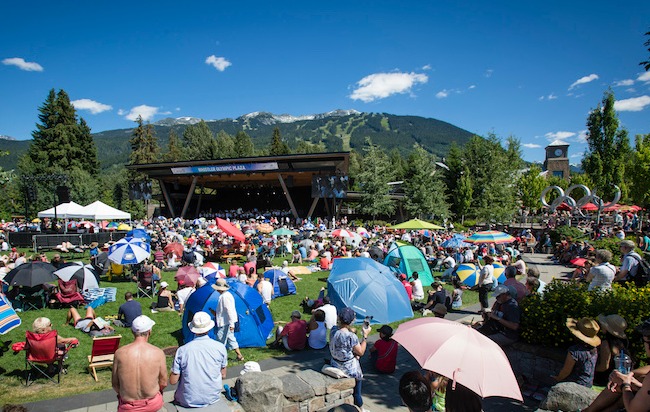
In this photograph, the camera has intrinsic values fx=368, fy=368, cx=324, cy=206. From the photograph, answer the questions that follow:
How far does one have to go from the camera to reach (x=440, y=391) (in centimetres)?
430

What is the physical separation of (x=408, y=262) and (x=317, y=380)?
9325 mm

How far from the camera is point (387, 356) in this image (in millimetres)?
6348

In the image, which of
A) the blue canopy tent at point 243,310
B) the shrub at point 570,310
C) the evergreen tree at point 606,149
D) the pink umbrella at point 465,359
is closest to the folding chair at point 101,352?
the blue canopy tent at point 243,310

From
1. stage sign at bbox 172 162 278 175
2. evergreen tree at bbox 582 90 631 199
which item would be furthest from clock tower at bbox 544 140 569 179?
stage sign at bbox 172 162 278 175

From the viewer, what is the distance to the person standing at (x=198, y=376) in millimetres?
3928

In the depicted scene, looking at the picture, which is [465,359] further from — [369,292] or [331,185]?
[331,185]

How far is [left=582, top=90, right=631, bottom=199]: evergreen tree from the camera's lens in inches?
1499

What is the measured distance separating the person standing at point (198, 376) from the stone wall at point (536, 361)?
171 inches

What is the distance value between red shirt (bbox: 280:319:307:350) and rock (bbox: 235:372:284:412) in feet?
10.2

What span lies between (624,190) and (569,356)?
50559mm

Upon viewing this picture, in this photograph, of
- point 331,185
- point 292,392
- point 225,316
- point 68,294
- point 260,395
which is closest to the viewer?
point 260,395

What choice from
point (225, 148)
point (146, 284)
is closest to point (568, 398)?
point (146, 284)

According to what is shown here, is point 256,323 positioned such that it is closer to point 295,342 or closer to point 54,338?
point 295,342

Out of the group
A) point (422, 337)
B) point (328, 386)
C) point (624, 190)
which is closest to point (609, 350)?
point (422, 337)
